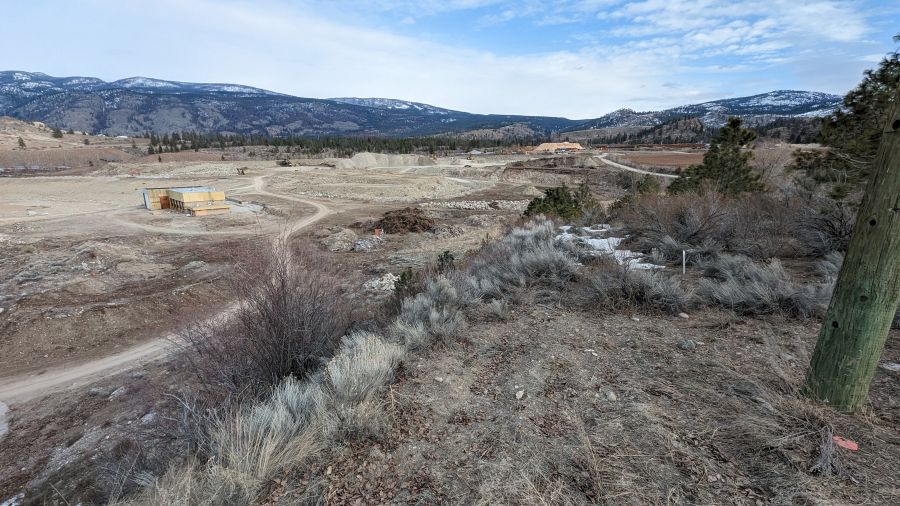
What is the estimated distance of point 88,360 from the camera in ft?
38.8

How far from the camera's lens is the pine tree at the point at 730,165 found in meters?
18.9

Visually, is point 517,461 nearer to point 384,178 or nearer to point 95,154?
point 384,178

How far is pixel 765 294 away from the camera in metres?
6.23

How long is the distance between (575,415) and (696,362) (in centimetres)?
195

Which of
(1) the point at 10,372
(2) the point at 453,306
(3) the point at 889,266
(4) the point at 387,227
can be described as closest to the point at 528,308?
(2) the point at 453,306

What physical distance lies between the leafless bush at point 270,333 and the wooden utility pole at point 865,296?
19.3 ft

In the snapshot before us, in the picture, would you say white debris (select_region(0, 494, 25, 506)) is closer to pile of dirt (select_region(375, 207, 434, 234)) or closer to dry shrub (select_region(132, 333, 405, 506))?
dry shrub (select_region(132, 333, 405, 506))

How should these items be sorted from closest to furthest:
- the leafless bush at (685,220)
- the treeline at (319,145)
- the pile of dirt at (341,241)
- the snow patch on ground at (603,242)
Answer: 1. the snow patch on ground at (603,242)
2. the leafless bush at (685,220)
3. the pile of dirt at (341,241)
4. the treeline at (319,145)

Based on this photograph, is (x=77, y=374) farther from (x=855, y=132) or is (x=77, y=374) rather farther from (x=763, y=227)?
(x=855, y=132)

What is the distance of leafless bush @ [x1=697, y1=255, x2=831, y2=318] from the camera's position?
6016mm

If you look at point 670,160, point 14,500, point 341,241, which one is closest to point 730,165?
point 341,241

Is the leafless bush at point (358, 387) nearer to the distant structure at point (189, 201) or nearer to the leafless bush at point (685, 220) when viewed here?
the leafless bush at point (685, 220)

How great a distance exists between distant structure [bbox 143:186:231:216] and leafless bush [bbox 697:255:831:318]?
3417cm

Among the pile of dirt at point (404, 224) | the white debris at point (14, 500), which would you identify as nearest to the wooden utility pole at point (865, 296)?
the white debris at point (14, 500)
